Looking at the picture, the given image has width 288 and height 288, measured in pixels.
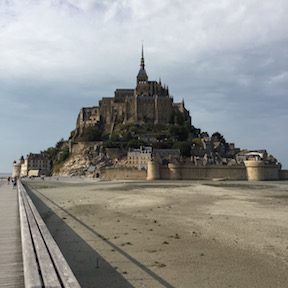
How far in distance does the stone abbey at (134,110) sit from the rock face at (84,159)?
12311mm

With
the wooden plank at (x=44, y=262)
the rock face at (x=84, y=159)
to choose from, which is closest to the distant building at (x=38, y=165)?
the rock face at (x=84, y=159)

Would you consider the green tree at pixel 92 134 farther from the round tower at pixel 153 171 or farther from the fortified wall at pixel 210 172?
the round tower at pixel 153 171

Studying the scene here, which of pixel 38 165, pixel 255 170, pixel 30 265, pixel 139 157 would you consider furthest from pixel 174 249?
pixel 38 165

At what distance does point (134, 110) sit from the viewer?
285 ft

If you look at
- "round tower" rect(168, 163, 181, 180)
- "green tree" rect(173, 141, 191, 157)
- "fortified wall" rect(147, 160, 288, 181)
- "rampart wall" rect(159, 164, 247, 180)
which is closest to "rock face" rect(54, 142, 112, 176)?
"green tree" rect(173, 141, 191, 157)

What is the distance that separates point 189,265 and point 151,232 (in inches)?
129

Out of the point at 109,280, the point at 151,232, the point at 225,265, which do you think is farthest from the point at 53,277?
the point at 151,232

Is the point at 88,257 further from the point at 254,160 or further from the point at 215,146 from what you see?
the point at 215,146

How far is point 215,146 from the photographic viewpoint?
78062 mm

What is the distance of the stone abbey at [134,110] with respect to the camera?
3374 inches

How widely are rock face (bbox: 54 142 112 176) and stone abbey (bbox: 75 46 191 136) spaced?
12.3 meters

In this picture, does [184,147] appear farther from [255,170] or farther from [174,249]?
[174,249]

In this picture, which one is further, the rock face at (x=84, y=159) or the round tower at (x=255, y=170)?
the rock face at (x=84, y=159)

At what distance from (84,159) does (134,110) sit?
24218 millimetres
